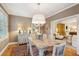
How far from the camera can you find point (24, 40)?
2.69 m

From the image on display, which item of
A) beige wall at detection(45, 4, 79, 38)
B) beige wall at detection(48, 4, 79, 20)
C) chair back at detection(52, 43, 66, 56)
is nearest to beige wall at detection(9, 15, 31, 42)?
beige wall at detection(45, 4, 79, 38)

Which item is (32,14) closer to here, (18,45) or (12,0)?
(18,45)

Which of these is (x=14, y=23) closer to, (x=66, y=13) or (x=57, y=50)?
(x=57, y=50)

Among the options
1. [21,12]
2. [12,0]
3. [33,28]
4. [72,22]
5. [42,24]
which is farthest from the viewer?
[72,22]

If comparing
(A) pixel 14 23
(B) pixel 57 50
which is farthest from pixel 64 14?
(A) pixel 14 23

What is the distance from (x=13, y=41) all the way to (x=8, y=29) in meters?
0.42

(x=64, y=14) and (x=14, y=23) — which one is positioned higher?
(x=64, y=14)

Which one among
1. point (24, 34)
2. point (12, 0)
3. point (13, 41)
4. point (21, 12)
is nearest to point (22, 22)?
point (21, 12)

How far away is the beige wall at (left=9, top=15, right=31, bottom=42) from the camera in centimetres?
233

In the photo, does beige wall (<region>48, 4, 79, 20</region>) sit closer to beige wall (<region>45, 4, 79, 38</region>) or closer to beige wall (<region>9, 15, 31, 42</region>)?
beige wall (<region>45, 4, 79, 38</region>)

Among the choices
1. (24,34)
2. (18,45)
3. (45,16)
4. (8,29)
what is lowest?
(18,45)

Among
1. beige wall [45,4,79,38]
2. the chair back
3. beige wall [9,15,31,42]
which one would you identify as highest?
beige wall [45,4,79,38]

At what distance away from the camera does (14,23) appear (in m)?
2.46

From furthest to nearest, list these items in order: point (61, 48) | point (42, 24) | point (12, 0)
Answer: point (42, 24)
point (61, 48)
point (12, 0)
